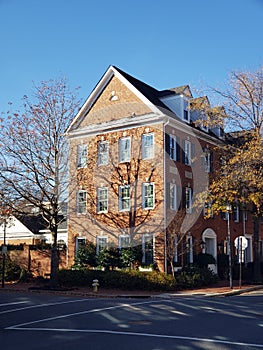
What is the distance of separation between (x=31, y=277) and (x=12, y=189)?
8.73 meters

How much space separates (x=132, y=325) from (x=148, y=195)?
651 inches

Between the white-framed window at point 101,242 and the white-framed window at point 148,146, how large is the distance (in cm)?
580

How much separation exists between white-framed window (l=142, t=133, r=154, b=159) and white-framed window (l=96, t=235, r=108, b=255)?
5802 mm

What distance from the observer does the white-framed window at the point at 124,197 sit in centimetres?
2997

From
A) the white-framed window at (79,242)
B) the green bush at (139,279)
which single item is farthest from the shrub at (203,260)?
the white-framed window at (79,242)

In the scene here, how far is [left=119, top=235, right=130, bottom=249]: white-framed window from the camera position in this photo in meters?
29.4

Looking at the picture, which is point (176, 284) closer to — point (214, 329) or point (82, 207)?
point (82, 207)

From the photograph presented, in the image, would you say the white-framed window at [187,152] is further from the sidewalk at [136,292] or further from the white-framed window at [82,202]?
the sidewalk at [136,292]

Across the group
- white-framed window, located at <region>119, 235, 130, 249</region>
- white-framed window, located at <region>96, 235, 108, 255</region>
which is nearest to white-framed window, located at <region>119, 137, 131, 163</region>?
white-framed window, located at <region>119, 235, 130, 249</region>

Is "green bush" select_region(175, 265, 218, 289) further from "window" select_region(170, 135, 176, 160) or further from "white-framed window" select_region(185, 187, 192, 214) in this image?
"window" select_region(170, 135, 176, 160)

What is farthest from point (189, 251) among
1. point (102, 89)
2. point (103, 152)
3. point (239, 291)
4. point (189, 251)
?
point (102, 89)

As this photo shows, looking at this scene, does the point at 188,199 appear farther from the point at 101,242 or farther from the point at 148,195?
the point at 101,242

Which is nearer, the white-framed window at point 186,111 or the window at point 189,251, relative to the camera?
the window at point 189,251

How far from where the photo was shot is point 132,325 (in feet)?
42.3
